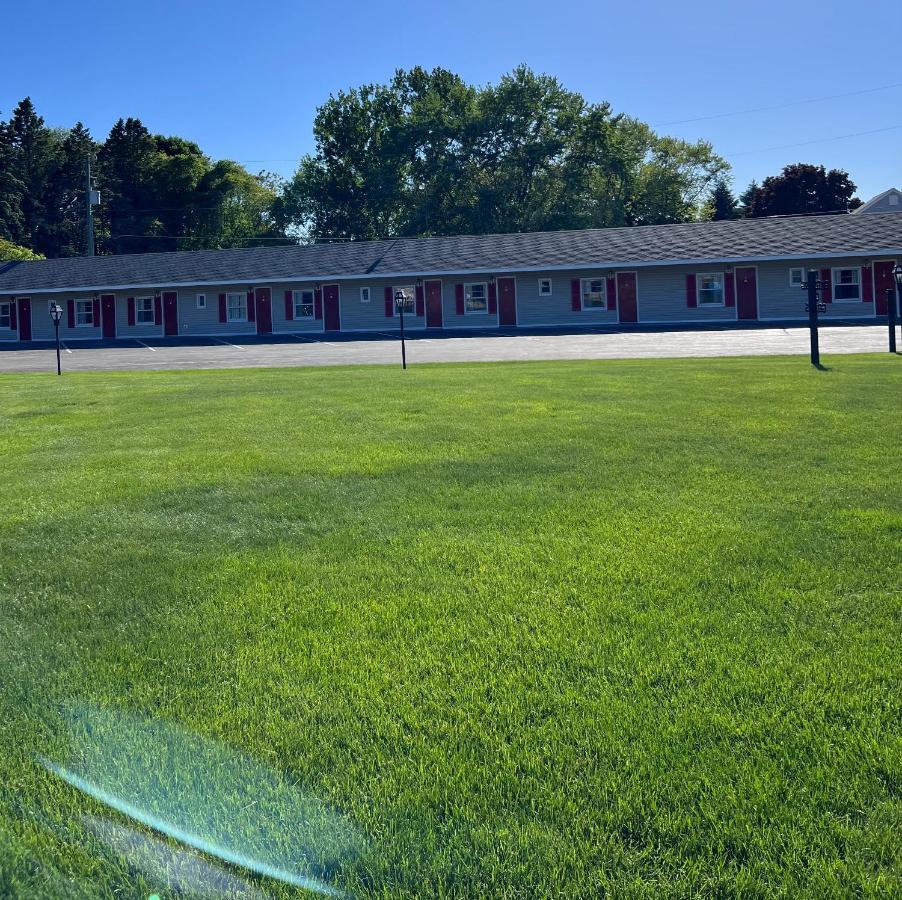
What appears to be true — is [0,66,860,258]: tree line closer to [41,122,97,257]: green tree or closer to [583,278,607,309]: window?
[41,122,97,257]: green tree

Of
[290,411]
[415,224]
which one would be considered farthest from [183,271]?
[290,411]

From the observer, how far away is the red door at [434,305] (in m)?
43.8

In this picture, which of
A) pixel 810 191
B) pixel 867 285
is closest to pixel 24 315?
pixel 867 285

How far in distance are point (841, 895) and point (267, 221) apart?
77.7 m

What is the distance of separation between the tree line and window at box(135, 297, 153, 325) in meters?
17.1

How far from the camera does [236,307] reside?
1815 inches

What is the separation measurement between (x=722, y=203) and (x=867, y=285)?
138 ft

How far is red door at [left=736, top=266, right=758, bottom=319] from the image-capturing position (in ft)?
132

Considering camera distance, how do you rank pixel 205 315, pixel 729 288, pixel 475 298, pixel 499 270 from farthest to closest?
pixel 205 315
pixel 475 298
pixel 499 270
pixel 729 288

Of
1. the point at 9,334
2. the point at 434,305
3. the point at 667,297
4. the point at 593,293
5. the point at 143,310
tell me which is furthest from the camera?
the point at 9,334

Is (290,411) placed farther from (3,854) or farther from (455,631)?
(3,854)

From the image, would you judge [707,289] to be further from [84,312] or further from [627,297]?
[84,312]

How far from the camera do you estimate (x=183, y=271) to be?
1837 inches

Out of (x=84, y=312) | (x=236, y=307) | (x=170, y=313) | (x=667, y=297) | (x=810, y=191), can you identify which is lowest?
(x=667, y=297)
